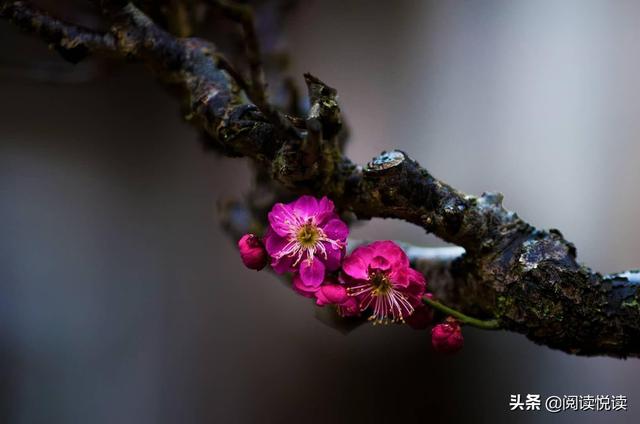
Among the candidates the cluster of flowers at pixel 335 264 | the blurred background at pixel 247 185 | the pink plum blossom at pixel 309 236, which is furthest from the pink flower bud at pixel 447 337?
the blurred background at pixel 247 185

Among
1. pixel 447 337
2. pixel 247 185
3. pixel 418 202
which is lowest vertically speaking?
pixel 447 337

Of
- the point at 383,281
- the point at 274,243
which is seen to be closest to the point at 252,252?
the point at 274,243

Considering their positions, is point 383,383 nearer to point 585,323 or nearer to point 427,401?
point 427,401

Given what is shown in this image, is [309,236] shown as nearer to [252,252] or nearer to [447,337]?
[252,252]

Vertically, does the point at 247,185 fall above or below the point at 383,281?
above

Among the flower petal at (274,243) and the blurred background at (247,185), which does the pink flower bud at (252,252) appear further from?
the blurred background at (247,185)

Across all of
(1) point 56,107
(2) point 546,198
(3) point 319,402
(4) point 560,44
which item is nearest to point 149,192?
(1) point 56,107
